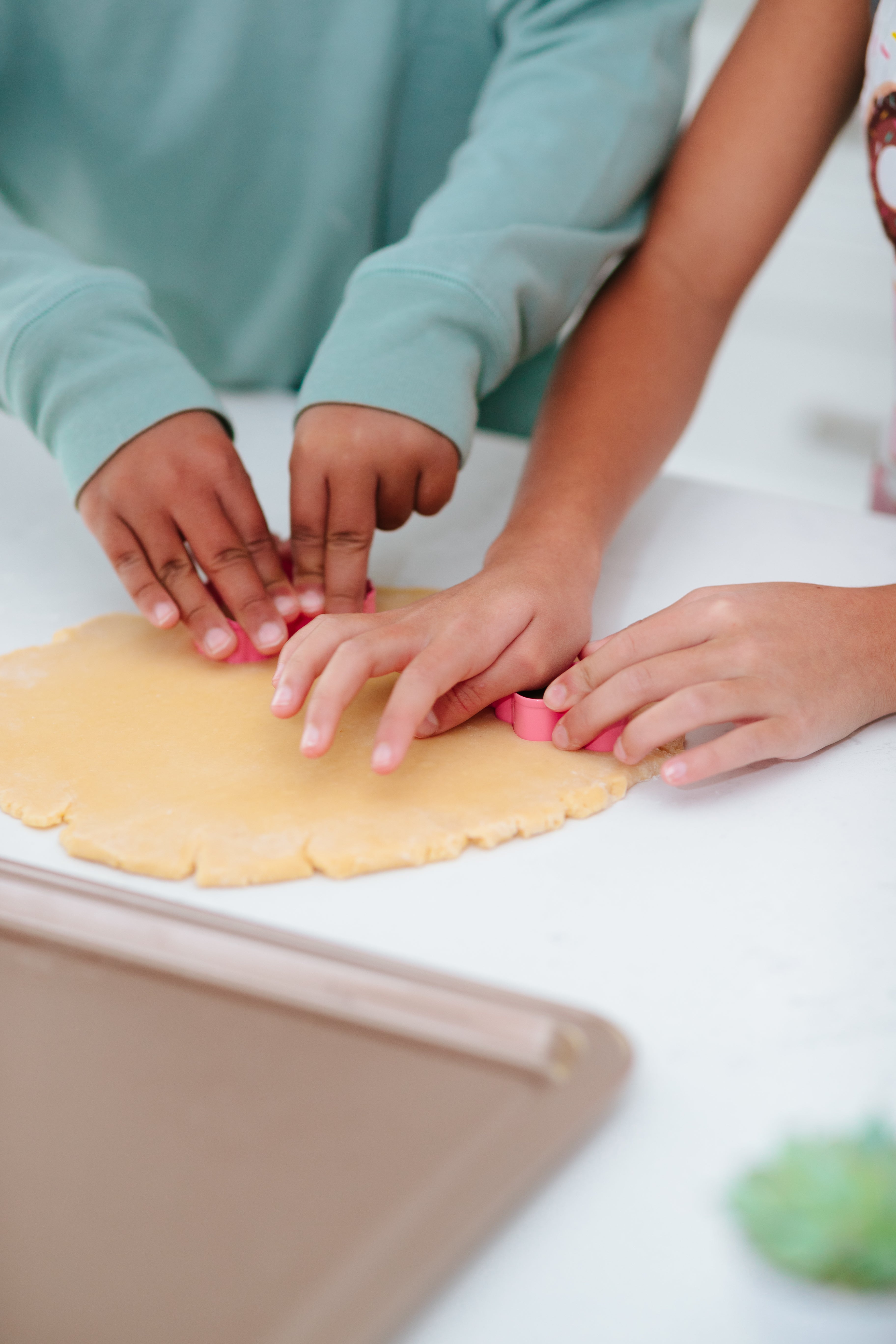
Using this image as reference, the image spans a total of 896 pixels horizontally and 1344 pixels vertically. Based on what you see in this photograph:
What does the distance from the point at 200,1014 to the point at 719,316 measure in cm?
74

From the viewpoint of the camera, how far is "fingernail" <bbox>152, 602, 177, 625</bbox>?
645 mm

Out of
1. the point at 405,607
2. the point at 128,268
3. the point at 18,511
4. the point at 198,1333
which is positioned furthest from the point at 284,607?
the point at 128,268

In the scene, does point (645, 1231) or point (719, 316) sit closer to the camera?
point (645, 1231)

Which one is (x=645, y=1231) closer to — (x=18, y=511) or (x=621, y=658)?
(x=621, y=658)

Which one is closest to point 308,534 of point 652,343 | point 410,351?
point 410,351

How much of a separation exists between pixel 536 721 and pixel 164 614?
0.25 metres

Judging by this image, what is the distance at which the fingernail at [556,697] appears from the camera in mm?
556

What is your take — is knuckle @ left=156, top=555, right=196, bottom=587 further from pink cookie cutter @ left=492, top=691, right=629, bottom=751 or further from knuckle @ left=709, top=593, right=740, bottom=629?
knuckle @ left=709, top=593, right=740, bottom=629

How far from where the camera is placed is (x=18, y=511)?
84 centimetres

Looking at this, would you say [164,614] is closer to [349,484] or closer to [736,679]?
[349,484]

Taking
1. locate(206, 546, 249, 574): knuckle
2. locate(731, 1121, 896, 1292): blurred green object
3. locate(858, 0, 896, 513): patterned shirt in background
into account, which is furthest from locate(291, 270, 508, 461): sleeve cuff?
locate(731, 1121, 896, 1292): blurred green object

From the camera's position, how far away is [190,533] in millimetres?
646

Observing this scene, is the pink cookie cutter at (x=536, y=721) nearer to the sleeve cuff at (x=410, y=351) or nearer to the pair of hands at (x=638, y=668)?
the pair of hands at (x=638, y=668)

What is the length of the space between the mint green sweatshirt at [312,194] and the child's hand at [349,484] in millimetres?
15
